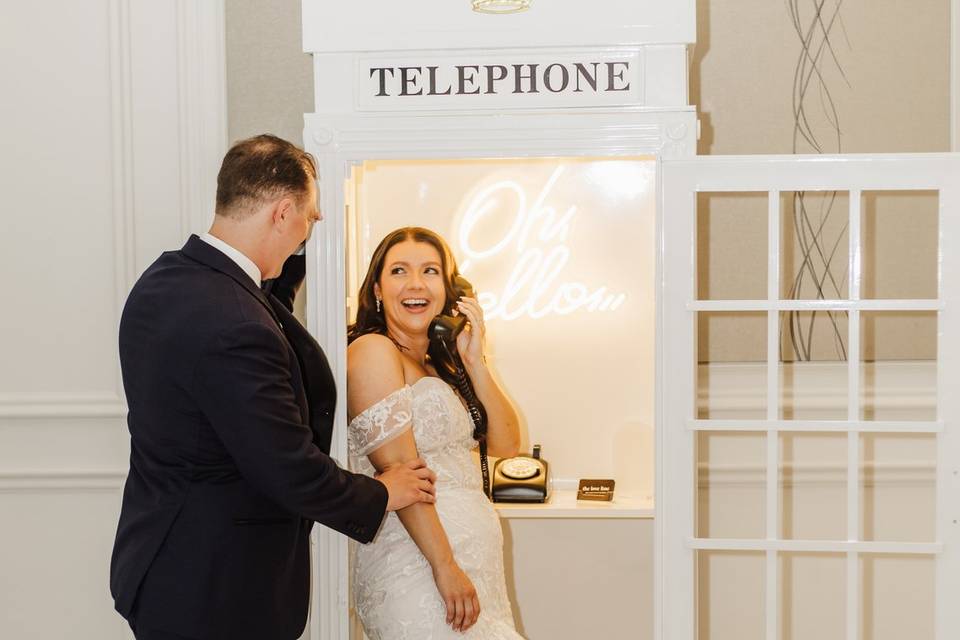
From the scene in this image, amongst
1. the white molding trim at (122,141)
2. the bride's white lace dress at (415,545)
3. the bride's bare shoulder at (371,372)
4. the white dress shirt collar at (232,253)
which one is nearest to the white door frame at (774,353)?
the bride's white lace dress at (415,545)

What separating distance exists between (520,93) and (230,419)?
125cm

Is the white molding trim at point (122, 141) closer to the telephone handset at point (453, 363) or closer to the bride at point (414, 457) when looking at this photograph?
the bride at point (414, 457)

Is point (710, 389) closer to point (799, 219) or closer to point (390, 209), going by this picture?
point (799, 219)

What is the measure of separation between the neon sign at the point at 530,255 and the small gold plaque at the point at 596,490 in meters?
0.71

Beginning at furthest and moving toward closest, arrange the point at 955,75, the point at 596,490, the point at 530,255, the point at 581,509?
the point at 530,255 → the point at 596,490 → the point at 581,509 → the point at 955,75

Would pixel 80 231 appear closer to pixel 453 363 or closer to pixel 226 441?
pixel 453 363

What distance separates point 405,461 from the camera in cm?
266

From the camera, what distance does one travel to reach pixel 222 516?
213cm

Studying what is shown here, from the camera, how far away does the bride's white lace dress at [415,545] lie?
8.71 feet

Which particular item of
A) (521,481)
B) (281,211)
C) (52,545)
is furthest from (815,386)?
(52,545)

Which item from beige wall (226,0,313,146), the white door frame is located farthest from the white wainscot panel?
the white door frame

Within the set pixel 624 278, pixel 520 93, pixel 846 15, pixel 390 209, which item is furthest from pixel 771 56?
pixel 390 209

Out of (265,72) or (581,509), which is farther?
(581,509)

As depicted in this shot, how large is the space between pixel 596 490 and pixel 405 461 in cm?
136
